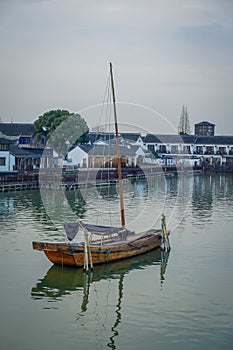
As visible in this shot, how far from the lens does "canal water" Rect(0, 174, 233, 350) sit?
1344 cm

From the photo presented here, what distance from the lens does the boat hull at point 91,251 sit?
733 inches

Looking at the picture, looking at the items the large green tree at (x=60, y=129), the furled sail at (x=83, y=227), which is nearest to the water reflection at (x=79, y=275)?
the furled sail at (x=83, y=227)

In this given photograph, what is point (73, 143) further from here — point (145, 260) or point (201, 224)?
point (145, 260)

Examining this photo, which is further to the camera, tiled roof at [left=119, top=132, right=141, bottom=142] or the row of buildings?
tiled roof at [left=119, top=132, right=141, bottom=142]

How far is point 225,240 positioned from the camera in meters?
25.3

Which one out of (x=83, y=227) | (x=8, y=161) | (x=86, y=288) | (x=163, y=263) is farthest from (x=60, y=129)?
(x=86, y=288)

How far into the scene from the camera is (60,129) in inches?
2618

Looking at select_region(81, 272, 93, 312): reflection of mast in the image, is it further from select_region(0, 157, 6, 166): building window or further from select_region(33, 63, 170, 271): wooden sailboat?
select_region(0, 157, 6, 166): building window

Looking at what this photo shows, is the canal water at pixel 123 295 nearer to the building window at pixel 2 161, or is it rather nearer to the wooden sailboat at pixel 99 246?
the wooden sailboat at pixel 99 246

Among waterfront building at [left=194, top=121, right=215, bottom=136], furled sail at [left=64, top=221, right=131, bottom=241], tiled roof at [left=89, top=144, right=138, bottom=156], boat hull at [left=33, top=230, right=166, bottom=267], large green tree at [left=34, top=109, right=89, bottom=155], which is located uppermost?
waterfront building at [left=194, top=121, right=215, bottom=136]

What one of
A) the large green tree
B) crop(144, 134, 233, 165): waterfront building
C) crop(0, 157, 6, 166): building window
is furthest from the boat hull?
crop(144, 134, 233, 165): waterfront building

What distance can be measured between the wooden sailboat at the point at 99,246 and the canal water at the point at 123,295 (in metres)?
0.33

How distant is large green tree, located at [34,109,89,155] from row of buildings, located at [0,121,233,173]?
1436mm

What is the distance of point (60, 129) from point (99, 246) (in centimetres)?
4805
